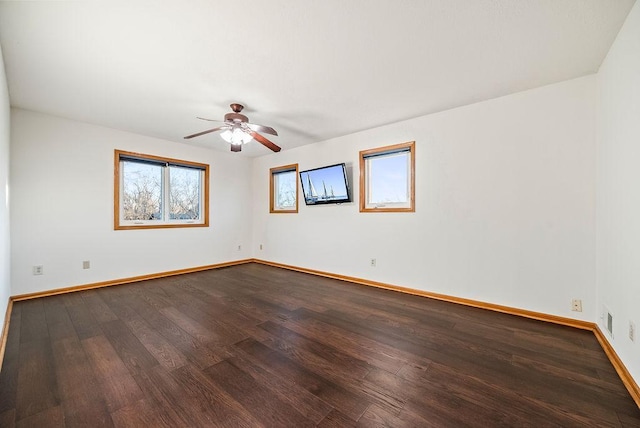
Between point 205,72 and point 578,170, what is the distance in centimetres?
364

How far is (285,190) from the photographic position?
17.7 ft

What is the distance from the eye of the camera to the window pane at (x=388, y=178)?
368 centimetres

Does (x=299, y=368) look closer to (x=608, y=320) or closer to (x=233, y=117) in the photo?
(x=608, y=320)

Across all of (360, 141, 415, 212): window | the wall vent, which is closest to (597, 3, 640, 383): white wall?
the wall vent

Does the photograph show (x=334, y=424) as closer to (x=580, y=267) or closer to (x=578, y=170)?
(x=580, y=267)

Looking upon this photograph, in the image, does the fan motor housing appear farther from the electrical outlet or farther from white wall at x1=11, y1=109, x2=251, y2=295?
the electrical outlet

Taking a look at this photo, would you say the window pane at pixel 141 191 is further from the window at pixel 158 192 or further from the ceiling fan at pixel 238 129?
the ceiling fan at pixel 238 129

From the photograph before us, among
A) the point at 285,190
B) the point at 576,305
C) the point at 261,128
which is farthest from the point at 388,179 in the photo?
the point at 576,305

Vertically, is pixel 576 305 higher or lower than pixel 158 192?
lower

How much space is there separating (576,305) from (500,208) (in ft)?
3.63

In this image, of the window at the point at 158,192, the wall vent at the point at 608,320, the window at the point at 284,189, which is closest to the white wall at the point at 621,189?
the wall vent at the point at 608,320

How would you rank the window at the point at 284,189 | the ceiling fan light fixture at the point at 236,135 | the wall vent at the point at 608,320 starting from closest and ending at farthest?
1. the wall vent at the point at 608,320
2. the ceiling fan light fixture at the point at 236,135
3. the window at the point at 284,189

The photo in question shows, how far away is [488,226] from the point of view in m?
2.90

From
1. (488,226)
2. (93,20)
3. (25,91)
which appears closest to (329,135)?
(488,226)
